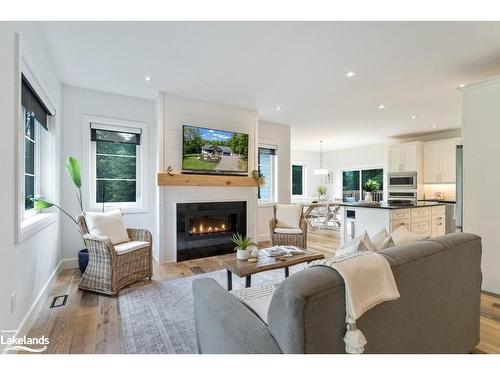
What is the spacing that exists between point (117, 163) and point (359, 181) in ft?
24.2

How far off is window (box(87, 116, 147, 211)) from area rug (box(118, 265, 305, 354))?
1754mm

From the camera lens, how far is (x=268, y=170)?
5789 millimetres

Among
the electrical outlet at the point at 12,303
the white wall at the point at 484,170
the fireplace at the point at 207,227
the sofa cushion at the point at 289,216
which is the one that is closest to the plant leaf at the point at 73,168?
the fireplace at the point at 207,227

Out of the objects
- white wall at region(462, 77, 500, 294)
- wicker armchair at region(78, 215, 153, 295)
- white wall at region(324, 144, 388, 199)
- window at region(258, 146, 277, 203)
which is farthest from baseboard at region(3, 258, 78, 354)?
white wall at region(324, 144, 388, 199)

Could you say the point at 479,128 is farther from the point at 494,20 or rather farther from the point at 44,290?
the point at 44,290

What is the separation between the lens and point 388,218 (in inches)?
151

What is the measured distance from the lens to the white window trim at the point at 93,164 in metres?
3.78

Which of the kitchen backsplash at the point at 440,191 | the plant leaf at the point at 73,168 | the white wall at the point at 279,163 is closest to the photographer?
the plant leaf at the point at 73,168

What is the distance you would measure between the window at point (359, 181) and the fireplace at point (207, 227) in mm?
5091

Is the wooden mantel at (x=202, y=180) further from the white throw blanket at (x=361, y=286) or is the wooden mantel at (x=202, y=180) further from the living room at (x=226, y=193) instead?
the white throw blanket at (x=361, y=286)

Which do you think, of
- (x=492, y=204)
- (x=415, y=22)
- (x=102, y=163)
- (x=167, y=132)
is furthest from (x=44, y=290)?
(x=492, y=204)

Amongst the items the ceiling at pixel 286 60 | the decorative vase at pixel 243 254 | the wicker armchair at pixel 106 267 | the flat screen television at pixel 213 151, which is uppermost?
the ceiling at pixel 286 60

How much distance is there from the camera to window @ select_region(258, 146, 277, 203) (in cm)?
570

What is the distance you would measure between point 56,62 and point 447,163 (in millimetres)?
7712
